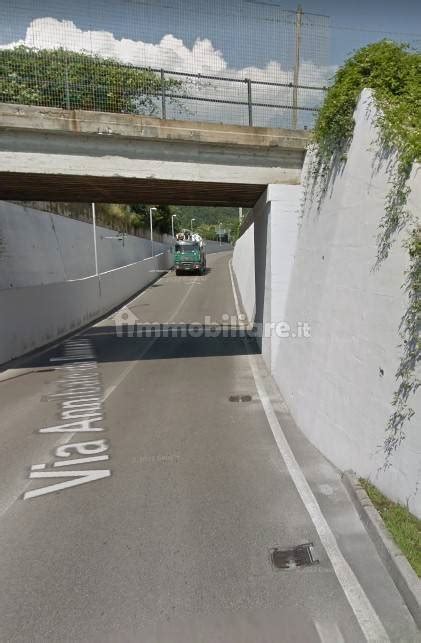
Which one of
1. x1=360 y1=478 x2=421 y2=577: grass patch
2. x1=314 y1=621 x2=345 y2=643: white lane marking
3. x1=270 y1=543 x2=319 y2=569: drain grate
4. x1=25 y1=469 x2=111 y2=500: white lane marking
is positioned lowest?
x1=25 y1=469 x2=111 y2=500: white lane marking

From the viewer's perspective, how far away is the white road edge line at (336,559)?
10.4 ft

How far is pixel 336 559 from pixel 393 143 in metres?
4.89

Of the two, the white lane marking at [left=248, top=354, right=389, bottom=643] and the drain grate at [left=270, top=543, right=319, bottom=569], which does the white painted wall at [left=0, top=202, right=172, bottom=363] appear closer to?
the white lane marking at [left=248, top=354, right=389, bottom=643]

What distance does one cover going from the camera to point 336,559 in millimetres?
3922

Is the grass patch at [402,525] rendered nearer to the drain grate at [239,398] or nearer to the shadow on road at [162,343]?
the drain grate at [239,398]

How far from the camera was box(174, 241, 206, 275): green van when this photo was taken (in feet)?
139

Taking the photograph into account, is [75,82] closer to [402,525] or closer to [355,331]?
[355,331]

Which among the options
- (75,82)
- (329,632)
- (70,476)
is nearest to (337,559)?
(329,632)

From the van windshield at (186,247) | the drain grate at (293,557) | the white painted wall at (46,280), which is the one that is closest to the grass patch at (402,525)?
the drain grate at (293,557)

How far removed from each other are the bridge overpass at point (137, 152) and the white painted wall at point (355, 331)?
3.31m

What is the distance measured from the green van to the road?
34229 mm

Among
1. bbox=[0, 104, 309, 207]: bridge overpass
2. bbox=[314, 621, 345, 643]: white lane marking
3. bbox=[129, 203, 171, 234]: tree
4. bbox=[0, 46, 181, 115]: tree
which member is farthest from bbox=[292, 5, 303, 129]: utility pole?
bbox=[129, 203, 171, 234]: tree

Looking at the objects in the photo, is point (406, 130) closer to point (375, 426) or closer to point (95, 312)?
point (375, 426)

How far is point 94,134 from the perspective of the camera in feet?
32.1
